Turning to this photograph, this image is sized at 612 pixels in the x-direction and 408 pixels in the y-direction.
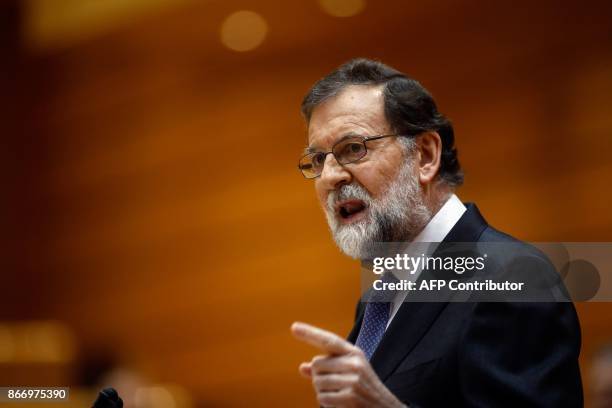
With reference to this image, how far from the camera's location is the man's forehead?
191 centimetres

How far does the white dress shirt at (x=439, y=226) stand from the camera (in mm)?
1792

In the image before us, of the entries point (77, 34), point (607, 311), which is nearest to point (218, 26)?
point (77, 34)

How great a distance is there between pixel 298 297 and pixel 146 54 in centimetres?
156

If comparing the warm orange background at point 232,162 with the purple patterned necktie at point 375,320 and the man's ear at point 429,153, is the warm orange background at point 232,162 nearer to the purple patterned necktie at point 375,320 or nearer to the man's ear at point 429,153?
the man's ear at point 429,153

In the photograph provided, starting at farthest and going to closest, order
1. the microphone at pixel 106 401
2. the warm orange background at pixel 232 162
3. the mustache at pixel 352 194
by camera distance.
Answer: the warm orange background at pixel 232 162 → the mustache at pixel 352 194 → the microphone at pixel 106 401

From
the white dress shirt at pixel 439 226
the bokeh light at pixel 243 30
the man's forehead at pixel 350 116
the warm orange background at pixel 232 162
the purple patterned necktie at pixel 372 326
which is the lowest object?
the purple patterned necktie at pixel 372 326

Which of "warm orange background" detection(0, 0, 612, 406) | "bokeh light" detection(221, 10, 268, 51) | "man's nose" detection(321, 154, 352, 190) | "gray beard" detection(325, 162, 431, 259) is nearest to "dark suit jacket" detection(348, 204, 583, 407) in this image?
"gray beard" detection(325, 162, 431, 259)

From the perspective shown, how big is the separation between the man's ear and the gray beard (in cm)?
6

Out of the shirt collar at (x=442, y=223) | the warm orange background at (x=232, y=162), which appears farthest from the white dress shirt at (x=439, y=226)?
the warm orange background at (x=232, y=162)

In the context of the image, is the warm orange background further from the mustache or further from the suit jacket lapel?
the suit jacket lapel

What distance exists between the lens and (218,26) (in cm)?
436

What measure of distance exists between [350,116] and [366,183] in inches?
6.2

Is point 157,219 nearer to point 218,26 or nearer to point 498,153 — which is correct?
point 218,26

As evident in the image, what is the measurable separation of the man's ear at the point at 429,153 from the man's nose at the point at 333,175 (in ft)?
0.61
